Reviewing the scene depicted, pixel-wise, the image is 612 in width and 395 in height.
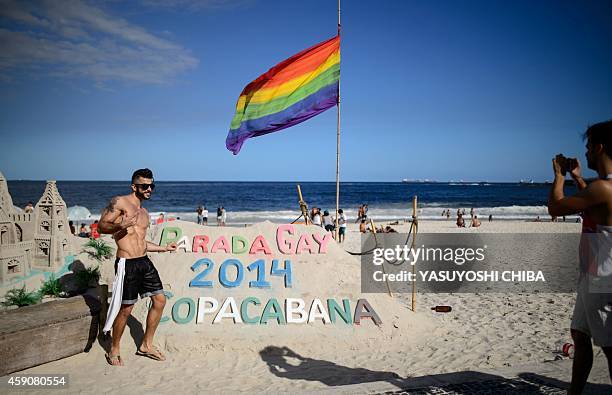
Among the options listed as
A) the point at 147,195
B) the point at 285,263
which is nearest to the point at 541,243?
the point at 285,263

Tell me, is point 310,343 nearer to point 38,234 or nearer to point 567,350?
point 567,350

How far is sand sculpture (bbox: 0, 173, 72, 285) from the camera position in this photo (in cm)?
905

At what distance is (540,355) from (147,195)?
6.38 meters

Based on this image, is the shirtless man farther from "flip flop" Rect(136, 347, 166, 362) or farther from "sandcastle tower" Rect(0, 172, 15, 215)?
"sandcastle tower" Rect(0, 172, 15, 215)

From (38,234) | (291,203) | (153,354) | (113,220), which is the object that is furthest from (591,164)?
(291,203)

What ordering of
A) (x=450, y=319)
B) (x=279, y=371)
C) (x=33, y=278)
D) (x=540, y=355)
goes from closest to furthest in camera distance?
(x=279, y=371)
(x=540, y=355)
(x=450, y=319)
(x=33, y=278)

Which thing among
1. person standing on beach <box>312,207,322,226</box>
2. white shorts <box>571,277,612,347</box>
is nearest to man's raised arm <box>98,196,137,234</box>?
white shorts <box>571,277,612,347</box>

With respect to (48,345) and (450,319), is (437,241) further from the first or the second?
(48,345)

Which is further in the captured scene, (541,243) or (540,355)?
(541,243)

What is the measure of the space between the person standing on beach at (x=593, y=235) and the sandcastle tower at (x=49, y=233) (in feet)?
35.4

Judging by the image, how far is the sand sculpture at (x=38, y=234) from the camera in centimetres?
905

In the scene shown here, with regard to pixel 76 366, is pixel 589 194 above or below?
above

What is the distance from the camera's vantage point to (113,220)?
16.1 ft

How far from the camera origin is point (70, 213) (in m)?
19.1
